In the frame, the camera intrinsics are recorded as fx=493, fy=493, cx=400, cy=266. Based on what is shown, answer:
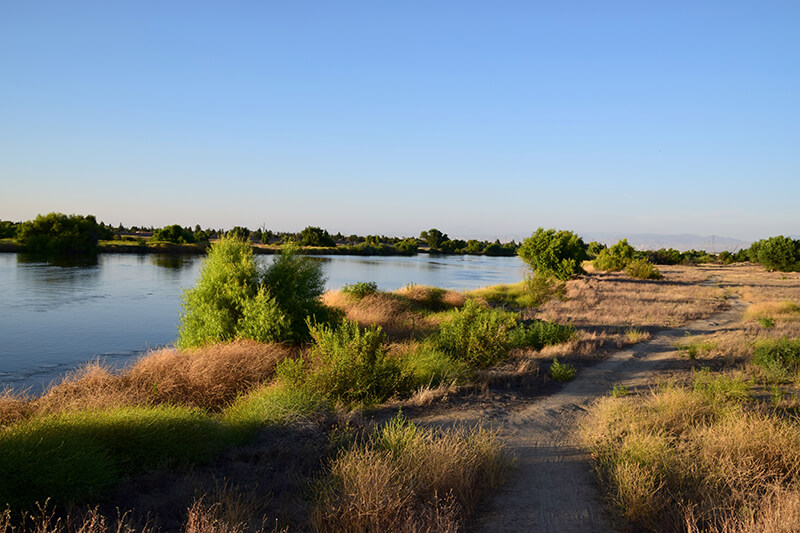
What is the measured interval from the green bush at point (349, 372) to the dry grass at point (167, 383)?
1.54 metres

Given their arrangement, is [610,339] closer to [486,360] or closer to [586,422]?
[486,360]

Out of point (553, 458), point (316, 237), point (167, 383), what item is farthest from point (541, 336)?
point (316, 237)

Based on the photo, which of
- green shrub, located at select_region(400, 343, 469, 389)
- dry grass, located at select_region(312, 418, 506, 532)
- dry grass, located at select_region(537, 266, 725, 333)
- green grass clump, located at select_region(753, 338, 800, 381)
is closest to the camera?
dry grass, located at select_region(312, 418, 506, 532)

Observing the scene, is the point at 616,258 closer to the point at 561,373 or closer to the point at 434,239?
the point at 561,373

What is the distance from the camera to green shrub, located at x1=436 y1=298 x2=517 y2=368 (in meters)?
11.1

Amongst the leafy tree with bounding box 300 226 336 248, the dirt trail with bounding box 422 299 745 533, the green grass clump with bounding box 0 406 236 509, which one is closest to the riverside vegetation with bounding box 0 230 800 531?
the green grass clump with bounding box 0 406 236 509

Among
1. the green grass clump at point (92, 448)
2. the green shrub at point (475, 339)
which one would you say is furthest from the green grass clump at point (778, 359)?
the green grass clump at point (92, 448)

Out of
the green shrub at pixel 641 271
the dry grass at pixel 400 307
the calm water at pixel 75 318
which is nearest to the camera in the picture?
the calm water at pixel 75 318

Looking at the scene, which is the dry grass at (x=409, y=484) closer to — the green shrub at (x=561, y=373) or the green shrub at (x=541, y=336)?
the green shrub at (x=561, y=373)

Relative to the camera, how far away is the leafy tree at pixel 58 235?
62.6 meters

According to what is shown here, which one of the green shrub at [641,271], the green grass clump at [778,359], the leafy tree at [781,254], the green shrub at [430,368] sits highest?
the leafy tree at [781,254]

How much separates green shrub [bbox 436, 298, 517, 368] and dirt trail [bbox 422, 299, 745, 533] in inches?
72.8

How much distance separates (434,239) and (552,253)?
110564 millimetres

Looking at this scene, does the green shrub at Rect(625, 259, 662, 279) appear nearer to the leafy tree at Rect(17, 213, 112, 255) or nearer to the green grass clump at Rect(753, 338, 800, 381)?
the green grass clump at Rect(753, 338, 800, 381)
